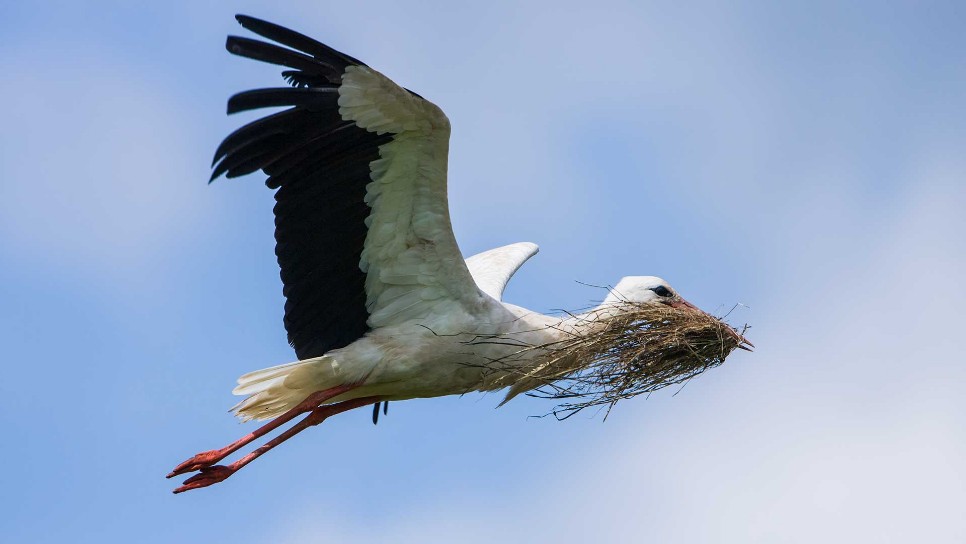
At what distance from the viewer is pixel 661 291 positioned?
9.12 meters

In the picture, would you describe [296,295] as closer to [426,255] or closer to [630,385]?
[426,255]

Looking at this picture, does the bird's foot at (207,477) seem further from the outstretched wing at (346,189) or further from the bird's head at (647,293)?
the bird's head at (647,293)

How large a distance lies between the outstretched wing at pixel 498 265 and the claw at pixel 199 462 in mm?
2169

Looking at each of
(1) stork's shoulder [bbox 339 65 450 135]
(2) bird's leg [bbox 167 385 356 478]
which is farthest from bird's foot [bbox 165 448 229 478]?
(1) stork's shoulder [bbox 339 65 450 135]

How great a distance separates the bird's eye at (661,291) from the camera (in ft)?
29.9

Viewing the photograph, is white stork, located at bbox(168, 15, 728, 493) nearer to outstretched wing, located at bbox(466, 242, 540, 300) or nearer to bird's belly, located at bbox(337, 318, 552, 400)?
bird's belly, located at bbox(337, 318, 552, 400)

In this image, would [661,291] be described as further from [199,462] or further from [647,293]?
[199,462]

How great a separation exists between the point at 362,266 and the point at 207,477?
4.77ft

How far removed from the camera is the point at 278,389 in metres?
9.04

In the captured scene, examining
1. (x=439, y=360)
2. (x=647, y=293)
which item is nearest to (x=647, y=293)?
(x=647, y=293)

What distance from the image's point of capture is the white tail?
8.87 meters

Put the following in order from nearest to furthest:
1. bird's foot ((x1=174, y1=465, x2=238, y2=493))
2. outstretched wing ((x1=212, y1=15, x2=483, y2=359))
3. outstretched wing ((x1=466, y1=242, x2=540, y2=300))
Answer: outstretched wing ((x1=212, y1=15, x2=483, y2=359)), bird's foot ((x1=174, y1=465, x2=238, y2=493)), outstretched wing ((x1=466, y1=242, x2=540, y2=300))

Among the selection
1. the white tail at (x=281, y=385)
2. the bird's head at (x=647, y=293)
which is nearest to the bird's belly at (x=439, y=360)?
the white tail at (x=281, y=385)

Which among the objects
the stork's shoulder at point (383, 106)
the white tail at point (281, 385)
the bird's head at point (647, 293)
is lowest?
the white tail at point (281, 385)
